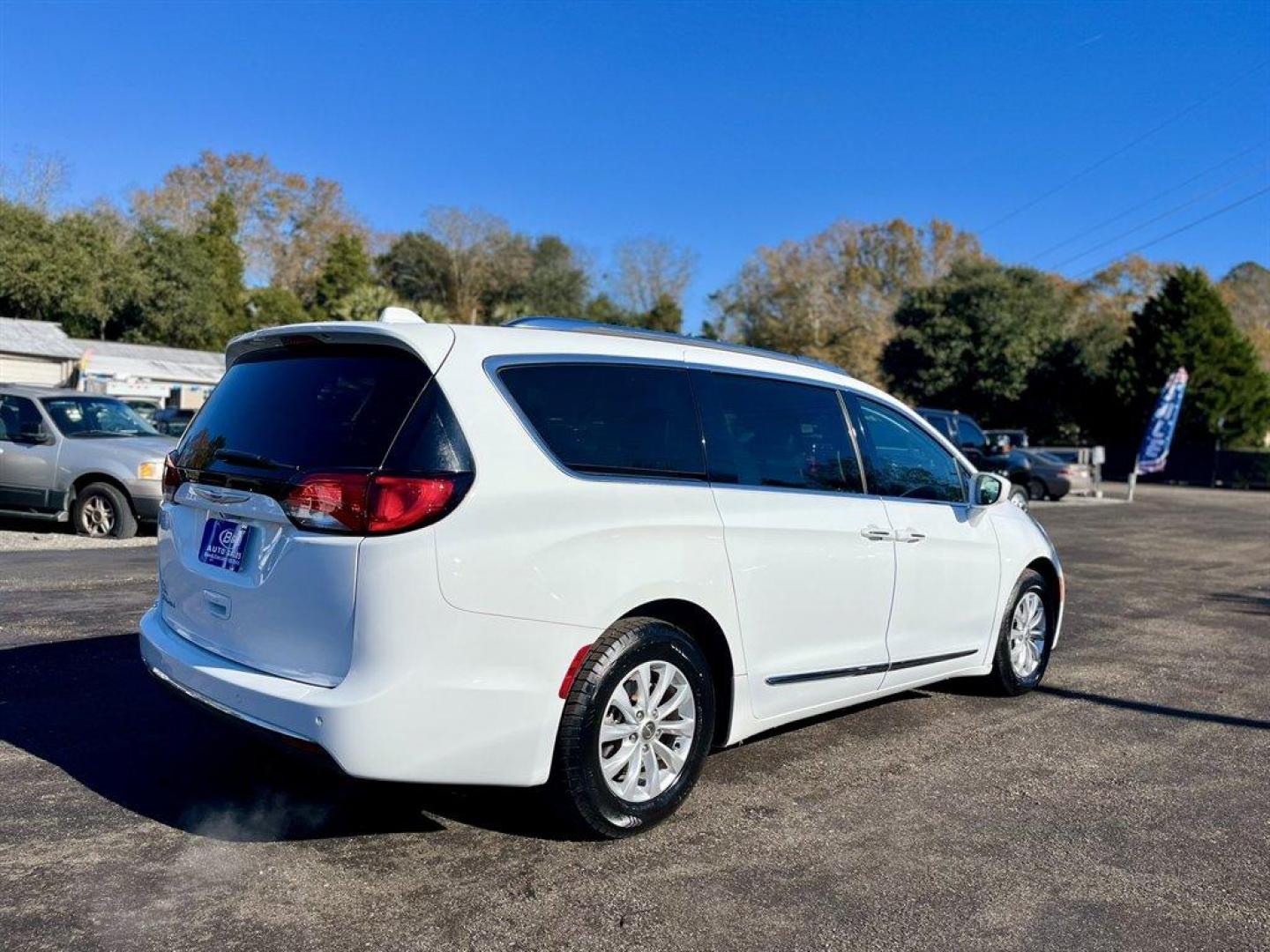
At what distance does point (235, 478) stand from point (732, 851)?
2.25 metres

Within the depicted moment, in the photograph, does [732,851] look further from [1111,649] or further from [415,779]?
[1111,649]

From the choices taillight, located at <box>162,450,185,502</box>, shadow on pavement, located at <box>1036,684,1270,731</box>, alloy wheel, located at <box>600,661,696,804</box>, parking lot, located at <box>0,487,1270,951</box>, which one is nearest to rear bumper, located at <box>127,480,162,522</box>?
parking lot, located at <box>0,487,1270,951</box>

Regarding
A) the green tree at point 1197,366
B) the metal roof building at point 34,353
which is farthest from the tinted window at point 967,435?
the metal roof building at point 34,353

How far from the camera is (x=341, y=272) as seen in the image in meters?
59.0

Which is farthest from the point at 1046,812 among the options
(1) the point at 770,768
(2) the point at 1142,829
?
(1) the point at 770,768

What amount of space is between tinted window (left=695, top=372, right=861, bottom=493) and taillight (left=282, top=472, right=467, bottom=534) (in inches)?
48.9

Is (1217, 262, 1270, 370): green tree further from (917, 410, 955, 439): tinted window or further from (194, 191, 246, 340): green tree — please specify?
(194, 191, 246, 340): green tree

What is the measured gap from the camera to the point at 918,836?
12.4 ft

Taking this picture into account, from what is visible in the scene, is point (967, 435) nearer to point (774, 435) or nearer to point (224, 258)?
point (774, 435)

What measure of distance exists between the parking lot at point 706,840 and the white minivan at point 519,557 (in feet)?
1.19

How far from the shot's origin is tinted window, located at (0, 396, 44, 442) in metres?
11.2

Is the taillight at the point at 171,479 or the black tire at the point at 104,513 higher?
the taillight at the point at 171,479

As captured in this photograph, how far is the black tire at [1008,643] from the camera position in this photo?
A: 223 inches

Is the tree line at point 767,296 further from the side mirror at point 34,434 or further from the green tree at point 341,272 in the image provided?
the side mirror at point 34,434
